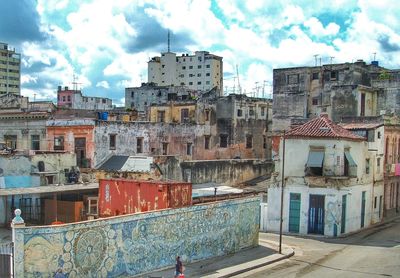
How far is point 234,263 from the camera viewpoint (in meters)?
24.6

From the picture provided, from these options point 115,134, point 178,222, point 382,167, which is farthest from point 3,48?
point 178,222

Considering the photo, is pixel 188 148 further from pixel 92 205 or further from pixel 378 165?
pixel 92 205

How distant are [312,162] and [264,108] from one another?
2979cm

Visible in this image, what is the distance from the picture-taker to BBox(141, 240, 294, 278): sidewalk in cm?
2225

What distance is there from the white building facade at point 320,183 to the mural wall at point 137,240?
6.54 m

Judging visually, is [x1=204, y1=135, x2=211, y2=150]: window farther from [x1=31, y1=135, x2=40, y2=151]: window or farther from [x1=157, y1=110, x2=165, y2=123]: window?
[x1=31, y1=135, x2=40, y2=151]: window

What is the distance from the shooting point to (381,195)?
40656 mm

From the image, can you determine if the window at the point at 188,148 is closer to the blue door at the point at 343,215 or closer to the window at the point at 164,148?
the window at the point at 164,148

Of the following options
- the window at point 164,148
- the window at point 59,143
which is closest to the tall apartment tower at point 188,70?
the window at point 164,148

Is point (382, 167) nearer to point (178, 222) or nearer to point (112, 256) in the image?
point (178, 222)

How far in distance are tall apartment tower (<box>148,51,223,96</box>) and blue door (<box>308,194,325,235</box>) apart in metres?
88.1

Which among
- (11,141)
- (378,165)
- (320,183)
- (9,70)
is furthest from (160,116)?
(9,70)

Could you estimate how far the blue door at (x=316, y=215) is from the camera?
33.7 meters

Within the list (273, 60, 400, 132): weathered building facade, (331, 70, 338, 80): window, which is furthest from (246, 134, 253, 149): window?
(331, 70, 338, 80): window
